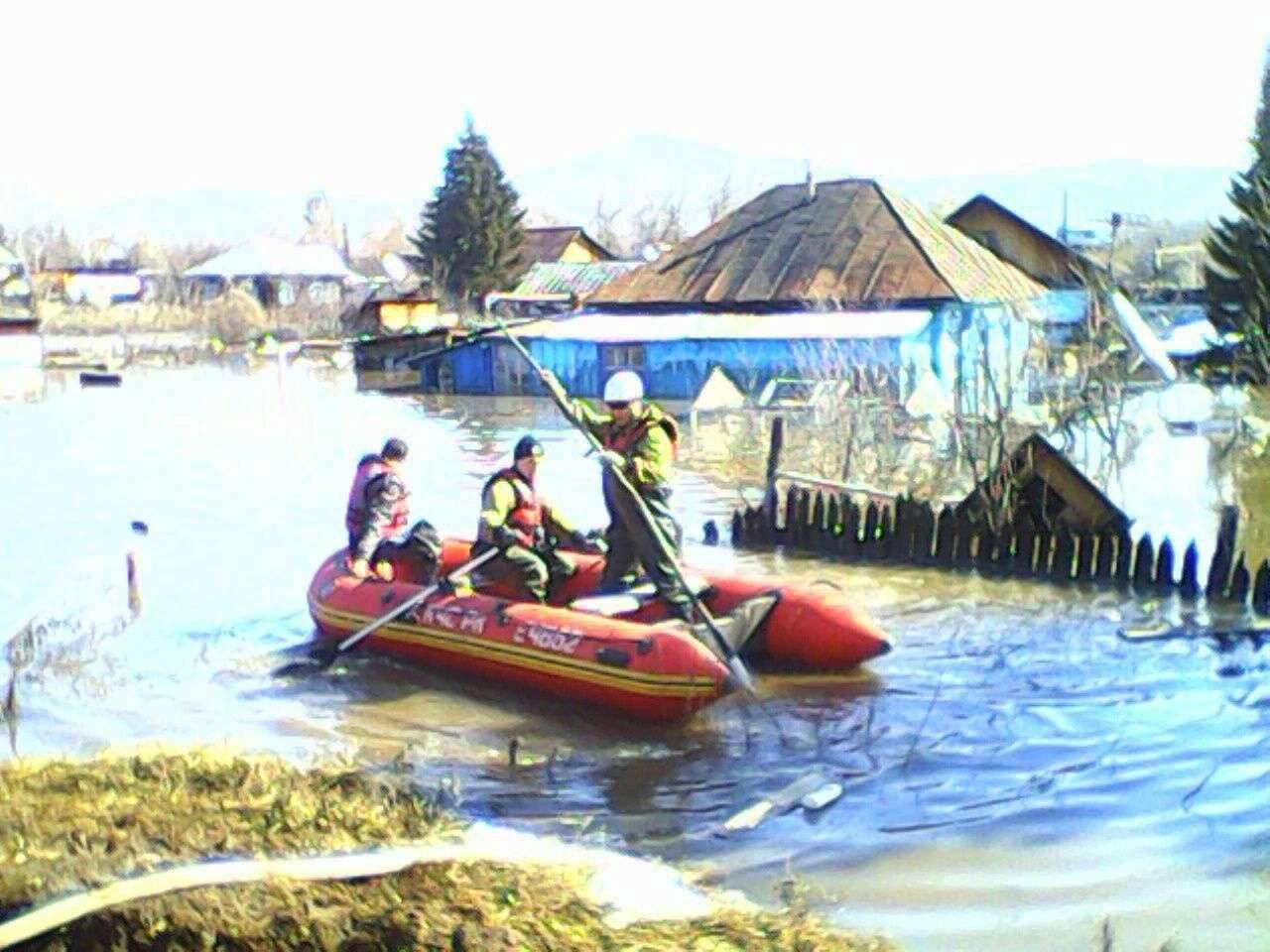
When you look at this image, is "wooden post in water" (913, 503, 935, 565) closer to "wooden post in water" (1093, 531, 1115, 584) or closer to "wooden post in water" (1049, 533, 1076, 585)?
"wooden post in water" (1049, 533, 1076, 585)

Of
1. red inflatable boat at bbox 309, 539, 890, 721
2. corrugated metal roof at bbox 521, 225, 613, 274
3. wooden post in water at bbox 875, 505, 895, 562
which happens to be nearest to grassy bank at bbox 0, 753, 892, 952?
red inflatable boat at bbox 309, 539, 890, 721

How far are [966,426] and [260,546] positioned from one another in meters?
4.98

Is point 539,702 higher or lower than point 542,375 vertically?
lower

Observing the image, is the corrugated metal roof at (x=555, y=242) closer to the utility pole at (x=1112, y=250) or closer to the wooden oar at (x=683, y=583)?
the utility pole at (x=1112, y=250)

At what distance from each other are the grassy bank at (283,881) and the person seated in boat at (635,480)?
278cm

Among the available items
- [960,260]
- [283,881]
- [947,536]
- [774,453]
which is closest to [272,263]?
[960,260]

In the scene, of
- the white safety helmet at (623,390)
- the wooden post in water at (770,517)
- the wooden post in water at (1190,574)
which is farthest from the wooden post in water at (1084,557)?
the white safety helmet at (623,390)

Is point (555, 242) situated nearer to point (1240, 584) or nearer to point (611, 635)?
point (1240, 584)

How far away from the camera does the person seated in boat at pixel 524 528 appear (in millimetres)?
6953

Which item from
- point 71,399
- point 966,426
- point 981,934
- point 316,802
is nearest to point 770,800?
point 981,934

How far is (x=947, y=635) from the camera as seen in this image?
7797mm

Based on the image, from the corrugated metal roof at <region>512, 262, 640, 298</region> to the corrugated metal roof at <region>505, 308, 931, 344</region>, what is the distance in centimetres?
34

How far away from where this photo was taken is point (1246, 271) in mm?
11703

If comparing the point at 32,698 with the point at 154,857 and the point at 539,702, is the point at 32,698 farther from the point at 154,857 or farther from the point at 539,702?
the point at 154,857
